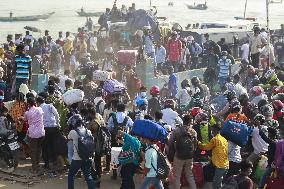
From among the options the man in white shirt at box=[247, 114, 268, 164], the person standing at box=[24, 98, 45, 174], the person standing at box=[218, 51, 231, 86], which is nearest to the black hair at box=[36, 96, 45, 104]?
the person standing at box=[24, 98, 45, 174]

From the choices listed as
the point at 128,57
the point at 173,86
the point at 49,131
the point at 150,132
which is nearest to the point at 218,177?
the point at 150,132

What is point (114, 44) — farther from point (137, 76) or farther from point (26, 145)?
point (26, 145)

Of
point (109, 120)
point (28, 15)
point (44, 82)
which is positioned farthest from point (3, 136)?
point (28, 15)

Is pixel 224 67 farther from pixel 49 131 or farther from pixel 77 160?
pixel 77 160

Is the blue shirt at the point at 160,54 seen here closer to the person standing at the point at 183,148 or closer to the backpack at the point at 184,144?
the person standing at the point at 183,148

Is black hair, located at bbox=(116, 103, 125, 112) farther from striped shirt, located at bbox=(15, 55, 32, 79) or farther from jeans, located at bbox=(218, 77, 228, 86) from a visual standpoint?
jeans, located at bbox=(218, 77, 228, 86)

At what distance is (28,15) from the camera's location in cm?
6000

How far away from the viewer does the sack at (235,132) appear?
1026 centimetres

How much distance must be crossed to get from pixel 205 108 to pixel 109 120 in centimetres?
312

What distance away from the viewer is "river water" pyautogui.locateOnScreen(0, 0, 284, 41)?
2008 inches

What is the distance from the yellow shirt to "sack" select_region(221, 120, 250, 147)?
9.9 inches

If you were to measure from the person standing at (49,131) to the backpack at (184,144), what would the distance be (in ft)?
A: 9.35

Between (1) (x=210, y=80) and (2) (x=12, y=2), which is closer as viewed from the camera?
(1) (x=210, y=80)

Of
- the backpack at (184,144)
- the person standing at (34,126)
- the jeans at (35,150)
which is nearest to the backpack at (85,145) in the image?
the person standing at (34,126)
